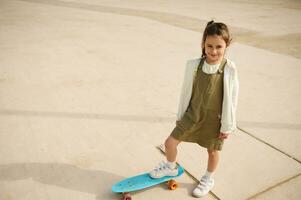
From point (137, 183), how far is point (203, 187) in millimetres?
595

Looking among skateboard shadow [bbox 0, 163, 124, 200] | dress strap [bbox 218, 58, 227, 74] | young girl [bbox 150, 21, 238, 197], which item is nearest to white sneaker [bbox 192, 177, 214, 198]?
young girl [bbox 150, 21, 238, 197]

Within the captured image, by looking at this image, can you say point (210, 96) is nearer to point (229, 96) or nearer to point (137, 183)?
point (229, 96)

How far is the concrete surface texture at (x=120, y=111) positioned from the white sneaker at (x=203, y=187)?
68mm

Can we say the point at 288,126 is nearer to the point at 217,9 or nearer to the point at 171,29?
the point at 171,29

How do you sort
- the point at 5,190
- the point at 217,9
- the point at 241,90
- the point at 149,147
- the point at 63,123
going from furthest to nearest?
the point at 217,9
the point at 241,90
the point at 63,123
the point at 149,147
the point at 5,190

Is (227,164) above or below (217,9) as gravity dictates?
below

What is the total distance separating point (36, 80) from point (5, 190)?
2.66 meters

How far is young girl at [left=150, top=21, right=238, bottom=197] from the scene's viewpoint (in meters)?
2.33

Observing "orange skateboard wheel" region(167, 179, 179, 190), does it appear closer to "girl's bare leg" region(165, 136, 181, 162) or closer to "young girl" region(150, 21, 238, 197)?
"girl's bare leg" region(165, 136, 181, 162)

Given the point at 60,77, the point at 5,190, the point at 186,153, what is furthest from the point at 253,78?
the point at 5,190

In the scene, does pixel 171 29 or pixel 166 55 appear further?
pixel 171 29

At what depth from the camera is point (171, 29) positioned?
901cm

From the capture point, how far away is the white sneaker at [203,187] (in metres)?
2.65

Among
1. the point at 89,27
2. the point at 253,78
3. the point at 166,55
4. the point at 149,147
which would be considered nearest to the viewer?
the point at 149,147
